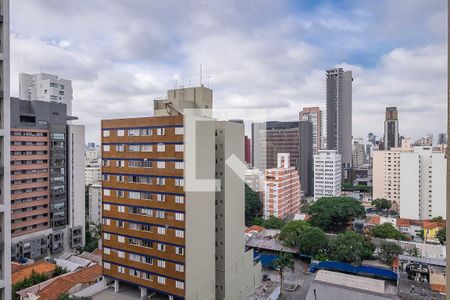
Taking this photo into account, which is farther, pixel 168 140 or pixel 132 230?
pixel 132 230

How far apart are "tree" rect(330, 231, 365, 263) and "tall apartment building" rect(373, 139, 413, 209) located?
26.4 metres

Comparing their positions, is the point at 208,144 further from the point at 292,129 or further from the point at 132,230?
the point at 292,129

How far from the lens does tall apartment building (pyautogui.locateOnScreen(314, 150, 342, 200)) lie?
4816 centimetres

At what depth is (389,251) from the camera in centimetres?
2308

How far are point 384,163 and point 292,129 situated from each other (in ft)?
59.7

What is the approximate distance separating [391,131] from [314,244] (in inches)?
2374

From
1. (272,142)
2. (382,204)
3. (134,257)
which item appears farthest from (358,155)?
(134,257)

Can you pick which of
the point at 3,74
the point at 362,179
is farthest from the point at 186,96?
the point at 362,179

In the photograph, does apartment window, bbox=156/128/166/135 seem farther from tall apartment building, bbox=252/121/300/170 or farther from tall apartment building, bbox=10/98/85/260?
tall apartment building, bbox=252/121/300/170

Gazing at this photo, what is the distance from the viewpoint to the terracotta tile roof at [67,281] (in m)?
15.9

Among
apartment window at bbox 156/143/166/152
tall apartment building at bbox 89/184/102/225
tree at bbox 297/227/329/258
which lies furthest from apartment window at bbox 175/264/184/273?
tall apartment building at bbox 89/184/102/225

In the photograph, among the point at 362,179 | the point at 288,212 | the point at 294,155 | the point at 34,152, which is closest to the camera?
the point at 34,152

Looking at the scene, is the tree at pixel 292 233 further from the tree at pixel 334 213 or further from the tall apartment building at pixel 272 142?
the tall apartment building at pixel 272 142

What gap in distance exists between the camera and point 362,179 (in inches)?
2724
